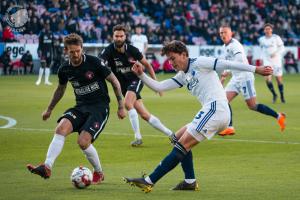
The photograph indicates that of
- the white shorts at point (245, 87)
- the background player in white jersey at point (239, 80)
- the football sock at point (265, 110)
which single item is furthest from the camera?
the white shorts at point (245, 87)

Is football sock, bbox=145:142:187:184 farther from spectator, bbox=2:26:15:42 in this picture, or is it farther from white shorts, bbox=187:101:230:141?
spectator, bbox=2:26:15:42

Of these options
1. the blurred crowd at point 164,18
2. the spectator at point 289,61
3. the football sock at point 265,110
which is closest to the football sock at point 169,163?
the football sock at point 265,110

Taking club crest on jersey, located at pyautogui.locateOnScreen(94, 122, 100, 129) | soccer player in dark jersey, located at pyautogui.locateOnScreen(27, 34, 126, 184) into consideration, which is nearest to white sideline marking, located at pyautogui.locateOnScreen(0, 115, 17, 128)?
soccer player in dark jersey, located at pyautogui.locateOnScreen(27, 34, 126, 184)

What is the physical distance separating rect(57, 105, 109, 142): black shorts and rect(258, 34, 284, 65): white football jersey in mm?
17533

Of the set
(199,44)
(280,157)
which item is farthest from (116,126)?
(199,44)

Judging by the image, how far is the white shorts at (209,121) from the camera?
10.4 metres

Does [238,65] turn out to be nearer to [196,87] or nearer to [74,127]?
[196,87]

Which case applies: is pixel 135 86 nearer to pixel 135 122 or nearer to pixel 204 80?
pixel 135 122

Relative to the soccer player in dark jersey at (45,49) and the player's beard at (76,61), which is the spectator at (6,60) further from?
the player's beard at (76,61)

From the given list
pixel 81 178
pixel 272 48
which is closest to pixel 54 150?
pixel 81 178

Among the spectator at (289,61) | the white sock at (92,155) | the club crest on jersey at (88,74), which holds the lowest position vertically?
the spectator at (289,61)

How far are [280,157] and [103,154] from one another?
310cm

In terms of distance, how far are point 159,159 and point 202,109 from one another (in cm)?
330

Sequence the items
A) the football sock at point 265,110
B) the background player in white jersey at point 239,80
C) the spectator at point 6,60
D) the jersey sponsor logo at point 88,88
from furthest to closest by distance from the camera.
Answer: the spectator at point 6,60 < the background player in white jersey at point 239,80 < the football sock at point 265,110 < the jersey sponsor logo at point 88,88
